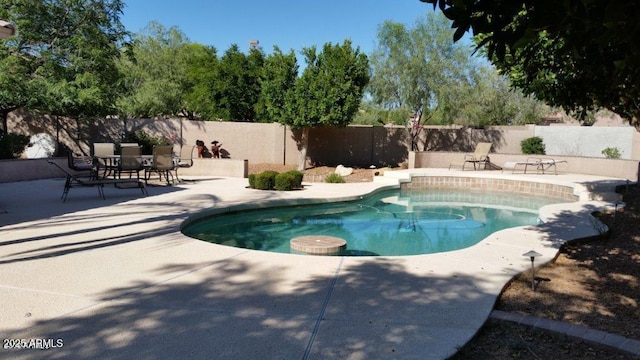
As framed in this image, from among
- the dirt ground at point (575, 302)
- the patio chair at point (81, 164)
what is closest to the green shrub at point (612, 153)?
the dirt ground at point (575, 302)

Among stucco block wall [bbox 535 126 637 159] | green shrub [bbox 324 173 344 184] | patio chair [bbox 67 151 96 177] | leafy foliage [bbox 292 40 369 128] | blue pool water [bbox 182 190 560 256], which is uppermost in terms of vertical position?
leafy foliage [bbox 292 40 369 128]

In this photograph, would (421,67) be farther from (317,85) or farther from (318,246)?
(318,246)

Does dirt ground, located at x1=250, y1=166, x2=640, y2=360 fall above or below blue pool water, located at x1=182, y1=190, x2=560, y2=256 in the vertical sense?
above

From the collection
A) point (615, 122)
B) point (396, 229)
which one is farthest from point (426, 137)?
point (615, 122)

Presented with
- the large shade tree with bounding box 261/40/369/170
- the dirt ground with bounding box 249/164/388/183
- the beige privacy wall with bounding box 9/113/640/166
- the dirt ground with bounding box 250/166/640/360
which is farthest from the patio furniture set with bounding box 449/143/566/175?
the dirt ground with bounding box 250/166/640/360

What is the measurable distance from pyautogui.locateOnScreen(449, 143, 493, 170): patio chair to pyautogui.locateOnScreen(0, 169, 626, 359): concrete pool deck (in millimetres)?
10112

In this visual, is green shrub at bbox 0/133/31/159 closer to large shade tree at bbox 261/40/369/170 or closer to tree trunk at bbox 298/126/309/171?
large shade tree at bbox 261/40/369/170

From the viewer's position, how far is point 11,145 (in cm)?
1314

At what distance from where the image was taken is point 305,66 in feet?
53.2

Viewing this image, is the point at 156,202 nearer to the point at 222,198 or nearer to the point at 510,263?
the point at 222,198

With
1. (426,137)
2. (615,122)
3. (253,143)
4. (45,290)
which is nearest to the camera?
(45,290)

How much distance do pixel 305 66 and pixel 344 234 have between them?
9.32 metres

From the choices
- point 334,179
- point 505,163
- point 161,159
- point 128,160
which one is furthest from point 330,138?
point 128,160

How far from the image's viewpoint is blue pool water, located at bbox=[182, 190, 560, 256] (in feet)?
25.6
